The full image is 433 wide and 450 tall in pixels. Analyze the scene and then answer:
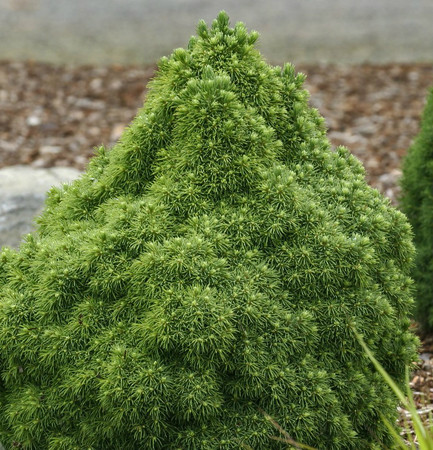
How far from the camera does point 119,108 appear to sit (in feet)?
29.6

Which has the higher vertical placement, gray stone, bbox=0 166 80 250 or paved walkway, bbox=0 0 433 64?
paved walkway, bbox=0 0 433 64

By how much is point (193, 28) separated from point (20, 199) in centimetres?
827

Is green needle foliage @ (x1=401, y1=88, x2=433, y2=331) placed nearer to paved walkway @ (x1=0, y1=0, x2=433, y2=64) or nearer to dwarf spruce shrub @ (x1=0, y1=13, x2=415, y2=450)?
dwarf spruce shrub @ (x1=0, y1=13, x2=415, y2=450)

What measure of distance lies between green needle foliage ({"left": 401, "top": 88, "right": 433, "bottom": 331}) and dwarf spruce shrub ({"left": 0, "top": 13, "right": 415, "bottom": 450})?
1468mm

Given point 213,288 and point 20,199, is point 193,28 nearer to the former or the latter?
point 20,199

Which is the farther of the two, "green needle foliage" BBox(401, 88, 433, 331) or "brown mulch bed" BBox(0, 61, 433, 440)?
"brown mulch bed" BBox(0, 61, 433, 440)

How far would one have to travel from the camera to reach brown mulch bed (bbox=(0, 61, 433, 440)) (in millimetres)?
7754

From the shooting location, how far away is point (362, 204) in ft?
10.2

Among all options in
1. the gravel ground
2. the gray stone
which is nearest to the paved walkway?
the gravel ground

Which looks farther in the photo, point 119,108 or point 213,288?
point 119,108

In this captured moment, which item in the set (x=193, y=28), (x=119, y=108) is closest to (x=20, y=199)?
(x=119, y=108)

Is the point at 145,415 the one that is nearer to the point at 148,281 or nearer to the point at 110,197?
the point at 148,281

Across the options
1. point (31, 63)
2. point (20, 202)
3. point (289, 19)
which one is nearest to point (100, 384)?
point (20, 202)

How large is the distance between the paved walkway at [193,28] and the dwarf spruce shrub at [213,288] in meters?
8.21
